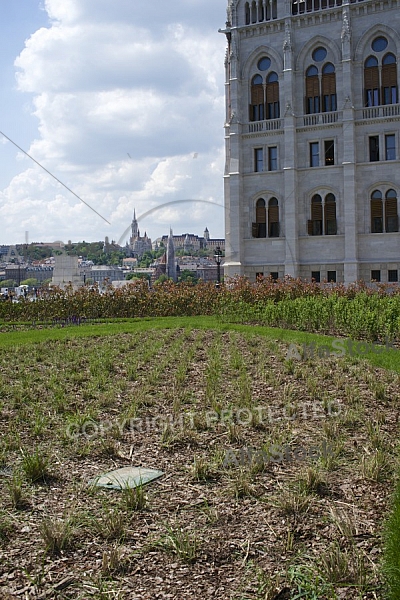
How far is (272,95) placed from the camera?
36.2 m

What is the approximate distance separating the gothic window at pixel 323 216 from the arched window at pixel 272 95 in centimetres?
582

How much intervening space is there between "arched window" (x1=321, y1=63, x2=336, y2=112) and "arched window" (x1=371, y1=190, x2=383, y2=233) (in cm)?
582

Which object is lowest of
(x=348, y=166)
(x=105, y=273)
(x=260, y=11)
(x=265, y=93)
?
(x=105, y=273)

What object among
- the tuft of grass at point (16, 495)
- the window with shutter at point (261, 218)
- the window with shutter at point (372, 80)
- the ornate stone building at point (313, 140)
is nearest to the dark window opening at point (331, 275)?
the ornate stone building at point (313, 140)

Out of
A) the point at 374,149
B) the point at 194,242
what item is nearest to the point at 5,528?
the point at 374,149

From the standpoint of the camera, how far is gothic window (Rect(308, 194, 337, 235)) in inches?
1363

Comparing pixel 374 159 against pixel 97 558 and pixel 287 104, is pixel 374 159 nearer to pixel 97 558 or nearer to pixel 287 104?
pixel 287 104

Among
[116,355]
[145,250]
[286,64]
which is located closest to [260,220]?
[286,64]

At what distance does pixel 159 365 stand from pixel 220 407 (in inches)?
128

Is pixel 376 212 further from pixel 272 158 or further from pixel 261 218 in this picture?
pixel 272 158

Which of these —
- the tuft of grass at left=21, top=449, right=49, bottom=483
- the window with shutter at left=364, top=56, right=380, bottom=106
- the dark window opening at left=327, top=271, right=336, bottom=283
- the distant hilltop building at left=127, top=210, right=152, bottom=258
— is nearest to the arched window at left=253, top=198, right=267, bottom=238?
the dark window opening at left=327, top=271, right=336, bottom=283

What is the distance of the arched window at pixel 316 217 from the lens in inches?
1374

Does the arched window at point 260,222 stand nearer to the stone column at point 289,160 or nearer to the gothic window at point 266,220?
the gothic window at point 266,220

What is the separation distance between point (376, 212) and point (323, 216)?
9.65 ft
